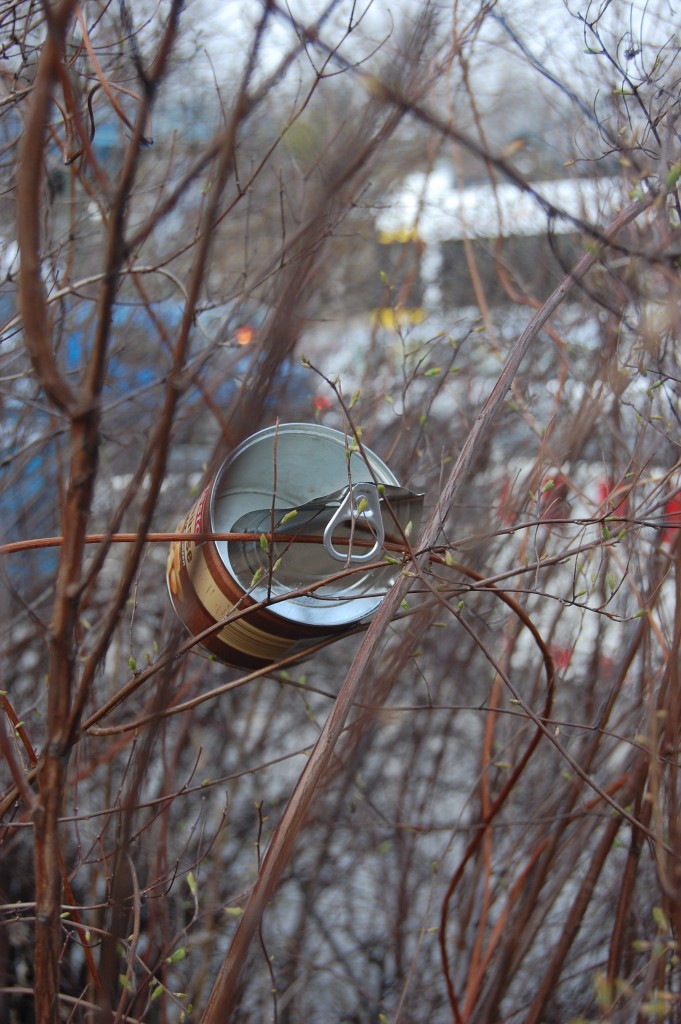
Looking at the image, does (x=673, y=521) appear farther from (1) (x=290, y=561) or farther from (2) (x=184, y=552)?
(2) (x=184, y=552)

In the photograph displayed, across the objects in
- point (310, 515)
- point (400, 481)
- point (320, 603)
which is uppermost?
point (400, 481)

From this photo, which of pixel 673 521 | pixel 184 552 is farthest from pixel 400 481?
pixel 184 552

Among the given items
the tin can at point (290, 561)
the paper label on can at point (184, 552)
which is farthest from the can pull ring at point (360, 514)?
the paper label on can at point (184, 552)

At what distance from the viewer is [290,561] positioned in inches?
55.2

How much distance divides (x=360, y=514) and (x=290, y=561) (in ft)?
0.75

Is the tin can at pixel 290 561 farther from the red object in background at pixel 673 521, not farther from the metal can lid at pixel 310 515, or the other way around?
the red object in background at pixel 673 521

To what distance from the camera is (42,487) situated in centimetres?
266

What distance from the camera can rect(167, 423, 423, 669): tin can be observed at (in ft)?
3.94

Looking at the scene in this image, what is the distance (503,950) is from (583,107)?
5.96ft

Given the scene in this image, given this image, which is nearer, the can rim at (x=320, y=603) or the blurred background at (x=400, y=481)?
the blurred background at (x=400, y=481)

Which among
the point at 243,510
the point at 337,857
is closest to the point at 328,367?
the point at 337,857

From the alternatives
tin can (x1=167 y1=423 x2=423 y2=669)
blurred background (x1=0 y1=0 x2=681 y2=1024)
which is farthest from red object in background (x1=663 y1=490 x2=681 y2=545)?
tin can (x1=167 y1=423 x2=423 y2=669)

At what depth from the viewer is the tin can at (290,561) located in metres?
1.20

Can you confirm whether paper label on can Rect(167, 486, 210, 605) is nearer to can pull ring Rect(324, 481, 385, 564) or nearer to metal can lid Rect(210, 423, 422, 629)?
metal can lid Rect(210, 423, 422, 629)
